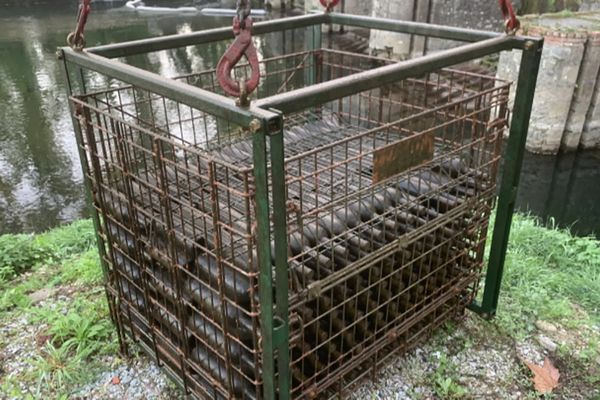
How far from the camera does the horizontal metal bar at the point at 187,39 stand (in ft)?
8.14

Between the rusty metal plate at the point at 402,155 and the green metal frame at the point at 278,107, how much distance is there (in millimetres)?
276

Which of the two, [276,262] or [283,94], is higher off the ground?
[283,94]

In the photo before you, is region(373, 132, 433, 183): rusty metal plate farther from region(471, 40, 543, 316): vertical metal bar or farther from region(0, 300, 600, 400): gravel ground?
region(0, 300, 600, 400): gravel ground

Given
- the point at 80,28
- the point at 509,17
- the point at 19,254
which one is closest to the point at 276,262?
the point at 80,28

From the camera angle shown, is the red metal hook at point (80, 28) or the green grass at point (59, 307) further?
the green grass at point (59, 307)

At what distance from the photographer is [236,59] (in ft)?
5.41

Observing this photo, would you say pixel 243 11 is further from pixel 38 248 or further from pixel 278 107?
pixel 38 248

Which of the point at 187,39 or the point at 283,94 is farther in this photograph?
the point at 187,39

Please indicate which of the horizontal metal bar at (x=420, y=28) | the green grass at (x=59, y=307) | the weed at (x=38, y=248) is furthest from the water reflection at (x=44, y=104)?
the horizontal metal bar at (x=420, y=28)

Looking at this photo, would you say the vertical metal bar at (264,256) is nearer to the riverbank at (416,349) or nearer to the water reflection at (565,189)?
the riverbank at (416,349)

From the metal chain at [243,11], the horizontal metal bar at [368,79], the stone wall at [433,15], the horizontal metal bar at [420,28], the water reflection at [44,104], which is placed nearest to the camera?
the metal chain at [243,11]

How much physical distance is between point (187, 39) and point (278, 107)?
1.27 metres

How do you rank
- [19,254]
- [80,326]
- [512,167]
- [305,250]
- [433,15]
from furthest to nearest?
1. [433,15]
2. [19,254]
3. [80,326]
4. [512,167]
5. [305,250]

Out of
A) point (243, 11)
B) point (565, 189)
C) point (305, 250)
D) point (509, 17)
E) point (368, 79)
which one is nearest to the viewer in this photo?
point (243, 11)
